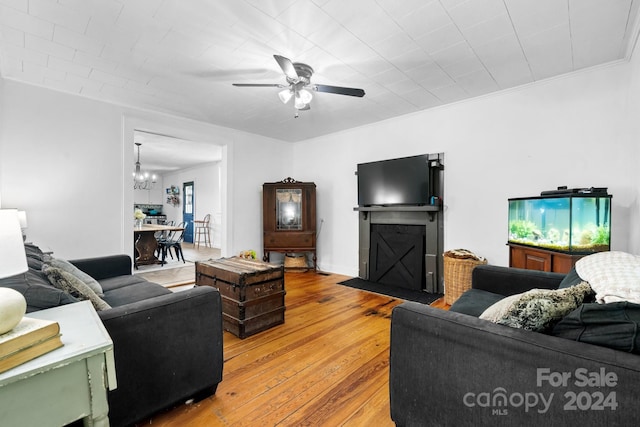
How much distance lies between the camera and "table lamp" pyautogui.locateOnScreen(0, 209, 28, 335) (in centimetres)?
88

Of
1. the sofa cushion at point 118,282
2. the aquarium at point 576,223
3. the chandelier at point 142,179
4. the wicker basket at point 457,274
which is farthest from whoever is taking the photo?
the chandelier at point 142,179

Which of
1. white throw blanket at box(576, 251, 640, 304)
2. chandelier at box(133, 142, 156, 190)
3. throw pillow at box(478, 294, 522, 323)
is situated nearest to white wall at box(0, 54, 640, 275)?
white throw blanket at box(576, 251, 640, 304)

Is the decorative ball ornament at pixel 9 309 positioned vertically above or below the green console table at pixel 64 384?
above

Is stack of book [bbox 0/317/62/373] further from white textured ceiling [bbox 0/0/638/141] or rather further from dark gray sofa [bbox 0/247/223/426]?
white textured ceiling [bbox 0/0/638/141]

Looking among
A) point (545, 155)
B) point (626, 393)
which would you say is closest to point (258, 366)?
point (626, 393)

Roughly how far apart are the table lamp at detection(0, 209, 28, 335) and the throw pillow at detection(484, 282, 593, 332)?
5.54 feet

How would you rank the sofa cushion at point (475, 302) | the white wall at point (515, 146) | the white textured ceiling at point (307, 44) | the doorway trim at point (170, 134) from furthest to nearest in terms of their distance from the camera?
the doorway trim at point (170, 134)
the white wall at point (515, 146)
the white textured ceiling at point (307, 44)
the sofa cushion at point (475, 302)

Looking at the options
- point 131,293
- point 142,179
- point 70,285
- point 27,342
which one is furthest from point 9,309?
point 142,179

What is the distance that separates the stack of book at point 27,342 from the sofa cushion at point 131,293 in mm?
1264

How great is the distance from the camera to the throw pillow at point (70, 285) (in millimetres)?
1559

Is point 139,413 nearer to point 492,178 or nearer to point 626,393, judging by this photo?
point 626,393

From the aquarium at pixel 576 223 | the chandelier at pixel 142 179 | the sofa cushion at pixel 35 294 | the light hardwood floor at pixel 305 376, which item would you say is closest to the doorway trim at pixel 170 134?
the light hardwood floor at pixel 305 376

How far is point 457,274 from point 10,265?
351cm

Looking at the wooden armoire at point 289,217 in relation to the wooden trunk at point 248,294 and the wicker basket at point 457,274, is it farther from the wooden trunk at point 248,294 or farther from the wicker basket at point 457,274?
the wicker basket at point 457,274
